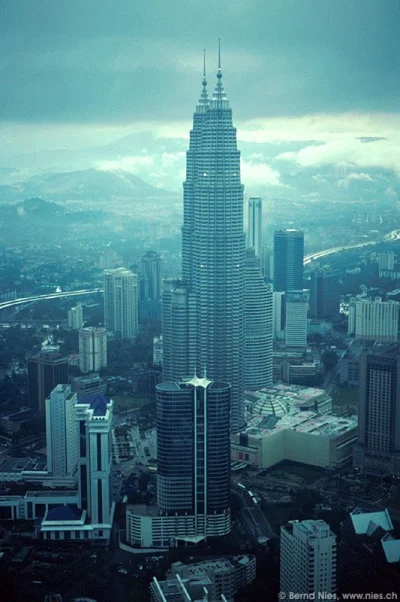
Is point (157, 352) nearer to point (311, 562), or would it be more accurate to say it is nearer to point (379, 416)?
point (379, 416)

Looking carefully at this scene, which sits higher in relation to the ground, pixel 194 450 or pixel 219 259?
pixel 219 259

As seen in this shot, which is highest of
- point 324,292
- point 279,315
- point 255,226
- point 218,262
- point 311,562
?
point 255,226

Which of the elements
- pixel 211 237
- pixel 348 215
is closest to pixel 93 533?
pixel 211 237

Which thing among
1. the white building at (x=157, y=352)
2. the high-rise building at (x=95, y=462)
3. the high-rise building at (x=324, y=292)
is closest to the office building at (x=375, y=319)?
the high-rise building at (x=324, y=292)

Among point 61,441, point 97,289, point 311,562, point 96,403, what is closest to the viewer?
point 311,562

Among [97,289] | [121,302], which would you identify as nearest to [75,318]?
[121,302]

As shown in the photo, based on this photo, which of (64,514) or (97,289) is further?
(97,289)

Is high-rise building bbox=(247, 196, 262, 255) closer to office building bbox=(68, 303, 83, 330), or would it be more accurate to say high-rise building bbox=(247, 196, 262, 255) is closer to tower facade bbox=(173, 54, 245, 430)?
tower facade bbox=(173, 54, 245, 430)
